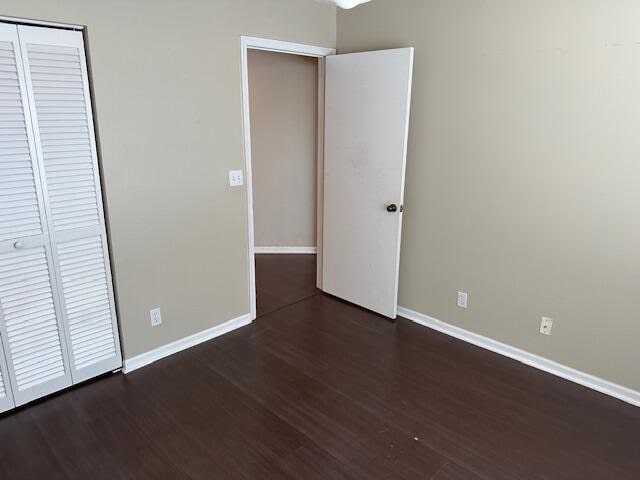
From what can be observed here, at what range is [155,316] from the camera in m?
2.80

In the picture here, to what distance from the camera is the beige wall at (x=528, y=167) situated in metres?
2.29

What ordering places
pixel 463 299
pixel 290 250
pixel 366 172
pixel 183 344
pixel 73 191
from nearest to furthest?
1. pixel 73 191
2. pixel 183 344
3. pixel 463 299
4. pixel 366 172
5. pixel 290 250

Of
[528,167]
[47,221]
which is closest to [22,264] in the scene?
[47,221]

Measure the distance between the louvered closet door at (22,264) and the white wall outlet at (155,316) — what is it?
508 millimetres

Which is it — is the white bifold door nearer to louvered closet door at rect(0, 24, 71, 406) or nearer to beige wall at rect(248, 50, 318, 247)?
louvered closet door at rect(0, 24, 71, 406)

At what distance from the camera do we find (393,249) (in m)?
3.25

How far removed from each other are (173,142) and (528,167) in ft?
7.10

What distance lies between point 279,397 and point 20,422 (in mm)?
1366

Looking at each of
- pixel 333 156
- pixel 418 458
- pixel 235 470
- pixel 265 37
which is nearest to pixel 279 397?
pixel 235 470

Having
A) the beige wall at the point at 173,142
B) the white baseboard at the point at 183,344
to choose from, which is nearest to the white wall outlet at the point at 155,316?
the beige wall at the point at 173,142

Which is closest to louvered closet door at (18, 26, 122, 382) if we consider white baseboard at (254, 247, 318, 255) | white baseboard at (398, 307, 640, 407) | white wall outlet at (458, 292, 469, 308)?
white baseboard at (398, 307, 640, 407)

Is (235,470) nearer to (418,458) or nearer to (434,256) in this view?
(418,458)

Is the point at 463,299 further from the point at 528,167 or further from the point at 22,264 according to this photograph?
the point at 22,264

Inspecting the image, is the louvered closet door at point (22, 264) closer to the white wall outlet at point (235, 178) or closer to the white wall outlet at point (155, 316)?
the white wall outlet at point (155, 316)
